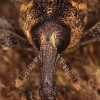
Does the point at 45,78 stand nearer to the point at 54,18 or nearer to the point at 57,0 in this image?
the point at 54,18

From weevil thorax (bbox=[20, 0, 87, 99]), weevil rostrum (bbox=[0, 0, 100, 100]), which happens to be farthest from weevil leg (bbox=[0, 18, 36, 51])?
weevil thorax (bbox=[20, 0, 87, 99])

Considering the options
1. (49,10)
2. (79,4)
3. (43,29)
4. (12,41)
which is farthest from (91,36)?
(12,41)

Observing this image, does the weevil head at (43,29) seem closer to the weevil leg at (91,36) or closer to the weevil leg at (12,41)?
the weevil leg at (12,41)

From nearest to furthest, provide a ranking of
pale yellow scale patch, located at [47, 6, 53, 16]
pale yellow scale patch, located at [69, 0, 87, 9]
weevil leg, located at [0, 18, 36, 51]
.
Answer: pale yellow scale patch, located at [47, 6, 53, 16] < pale yellow scale patch, located at [69, 0, 87, 9] < weevil leg, located at [0, 18, 36, 51]

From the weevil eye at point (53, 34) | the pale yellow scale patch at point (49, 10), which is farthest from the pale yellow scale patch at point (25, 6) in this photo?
the weevil eye at point (53, 34)

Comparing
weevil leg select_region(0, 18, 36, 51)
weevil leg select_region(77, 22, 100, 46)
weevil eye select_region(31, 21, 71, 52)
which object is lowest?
weevil leg select_region(77, 22, 100, 46)

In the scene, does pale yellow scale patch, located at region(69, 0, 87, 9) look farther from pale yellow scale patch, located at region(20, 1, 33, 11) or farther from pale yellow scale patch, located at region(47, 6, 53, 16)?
pale yellow scale patch, located at region(20, 1, 33, 11)

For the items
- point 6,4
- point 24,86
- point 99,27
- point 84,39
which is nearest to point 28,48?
point 24,86

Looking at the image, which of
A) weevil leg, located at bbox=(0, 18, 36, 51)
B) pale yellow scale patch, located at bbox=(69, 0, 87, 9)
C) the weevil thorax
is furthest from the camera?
weevil leg, located at bbox=(0, 18, 36, 51)
